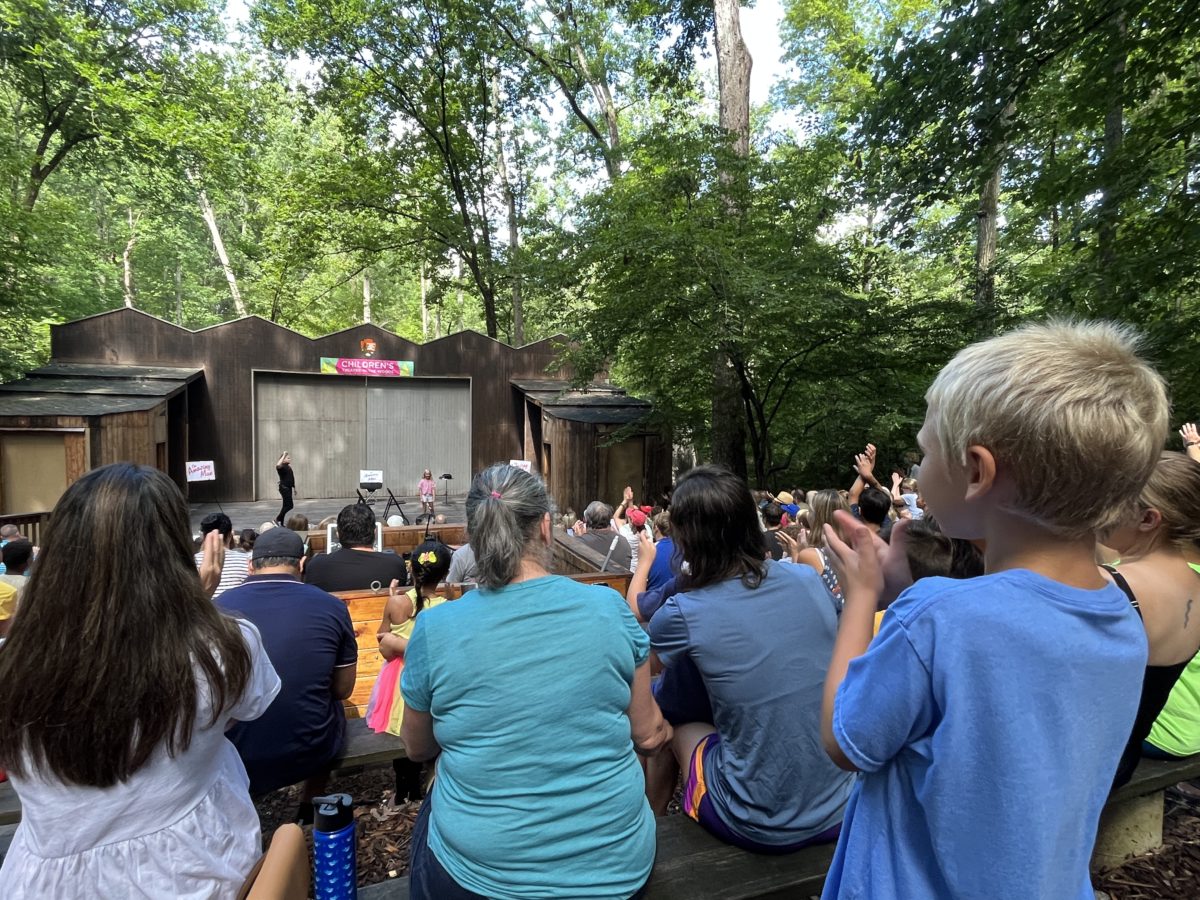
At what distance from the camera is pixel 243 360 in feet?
56.9

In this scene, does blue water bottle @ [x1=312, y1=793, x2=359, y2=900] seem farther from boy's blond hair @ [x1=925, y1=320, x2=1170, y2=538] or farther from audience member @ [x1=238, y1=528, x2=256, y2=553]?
audience member @ [x1=238, y1=528, x2=256, y2=553]

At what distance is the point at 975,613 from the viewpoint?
33.7 inches

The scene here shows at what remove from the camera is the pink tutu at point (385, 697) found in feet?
9.00

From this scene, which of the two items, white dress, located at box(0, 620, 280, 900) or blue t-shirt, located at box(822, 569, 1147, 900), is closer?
blue t-shirt, located at box(822, 569, 1147, 900)

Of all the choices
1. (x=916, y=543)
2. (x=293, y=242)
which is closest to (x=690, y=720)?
(x=916, y=543)

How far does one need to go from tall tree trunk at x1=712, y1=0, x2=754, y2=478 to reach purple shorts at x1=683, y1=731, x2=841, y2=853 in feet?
31.3

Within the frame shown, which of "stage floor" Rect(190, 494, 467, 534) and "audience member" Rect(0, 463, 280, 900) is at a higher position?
"audience member" Rect(0, 463, 280, 900)

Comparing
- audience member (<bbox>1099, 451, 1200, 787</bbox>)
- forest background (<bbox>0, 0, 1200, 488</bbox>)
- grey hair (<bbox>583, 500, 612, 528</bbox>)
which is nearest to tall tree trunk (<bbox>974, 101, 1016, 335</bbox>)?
forest background (<bbox>0, 0, 1200, 488</bbox>)

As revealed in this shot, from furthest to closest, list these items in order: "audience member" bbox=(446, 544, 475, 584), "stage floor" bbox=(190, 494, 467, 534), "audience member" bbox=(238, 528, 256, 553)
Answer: "stage floor" bbox=(190, 494, 467, 534) < "audience member" bbox=(238, 528, 256, 553) < "audience member" bbox=(446, 544, 475, 584)

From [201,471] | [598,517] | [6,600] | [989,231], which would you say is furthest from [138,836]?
[989,231]

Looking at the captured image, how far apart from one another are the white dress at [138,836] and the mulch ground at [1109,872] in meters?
1.16

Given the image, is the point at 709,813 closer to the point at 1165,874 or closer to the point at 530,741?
the point at 530,741

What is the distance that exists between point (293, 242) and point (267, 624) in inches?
817

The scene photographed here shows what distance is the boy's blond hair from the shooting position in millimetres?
860
